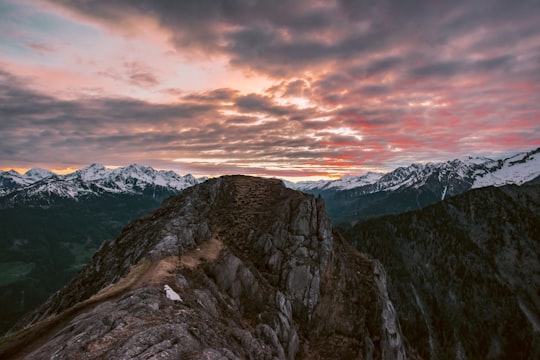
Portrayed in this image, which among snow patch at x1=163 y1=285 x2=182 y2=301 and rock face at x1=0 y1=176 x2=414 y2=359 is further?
snow patch at x1=163 y1=285 x2=182 y2=301

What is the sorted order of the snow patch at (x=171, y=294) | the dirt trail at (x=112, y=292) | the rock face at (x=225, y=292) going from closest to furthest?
1. the rock face at (x=225, y=292)
2. the dirt trail at (x=112, y=292)
3. the snow patch at (x=171, y=294)

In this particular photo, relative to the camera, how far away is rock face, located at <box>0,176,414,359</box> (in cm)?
2291

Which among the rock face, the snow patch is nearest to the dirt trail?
the rock face

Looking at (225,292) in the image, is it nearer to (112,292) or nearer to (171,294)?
(171,294)

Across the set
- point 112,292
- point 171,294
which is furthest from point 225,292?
point 112,292

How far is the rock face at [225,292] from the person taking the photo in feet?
75.2

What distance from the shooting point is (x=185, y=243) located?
1998 inches

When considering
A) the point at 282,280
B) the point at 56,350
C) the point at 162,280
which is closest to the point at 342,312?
the point at 282,280

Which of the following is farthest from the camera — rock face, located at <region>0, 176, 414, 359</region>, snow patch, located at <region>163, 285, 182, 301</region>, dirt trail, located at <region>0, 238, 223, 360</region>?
snow patch, located at <region>163, 285, 182, 301</region>

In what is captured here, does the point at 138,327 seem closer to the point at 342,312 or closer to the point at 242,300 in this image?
the point at 242,300

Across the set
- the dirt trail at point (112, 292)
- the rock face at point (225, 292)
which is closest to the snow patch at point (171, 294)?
the rock face at point (225, 292)

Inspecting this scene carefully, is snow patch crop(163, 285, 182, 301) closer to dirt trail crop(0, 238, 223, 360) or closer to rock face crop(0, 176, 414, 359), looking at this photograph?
rock face crop(0, 176, 414, 359)

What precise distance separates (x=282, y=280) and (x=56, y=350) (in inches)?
1578

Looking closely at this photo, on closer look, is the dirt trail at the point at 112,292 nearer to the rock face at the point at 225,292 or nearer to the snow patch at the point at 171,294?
the rock face at the point at 225,292
